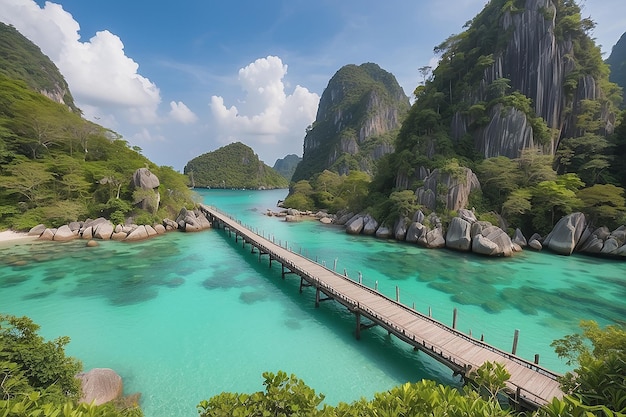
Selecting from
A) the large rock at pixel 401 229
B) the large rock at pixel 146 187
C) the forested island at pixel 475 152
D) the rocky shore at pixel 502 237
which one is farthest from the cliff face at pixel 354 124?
the large rock at pixel 146 187

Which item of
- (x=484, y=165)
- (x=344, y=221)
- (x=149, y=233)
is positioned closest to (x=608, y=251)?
(x=484, y=165)

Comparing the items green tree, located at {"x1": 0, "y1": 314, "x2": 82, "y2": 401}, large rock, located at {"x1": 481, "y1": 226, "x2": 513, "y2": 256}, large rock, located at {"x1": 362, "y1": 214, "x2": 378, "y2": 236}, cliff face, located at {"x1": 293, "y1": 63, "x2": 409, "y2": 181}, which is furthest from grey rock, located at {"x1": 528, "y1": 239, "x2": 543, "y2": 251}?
cliff face, located at {"x1": 293, "y1": 63, "x2": 409, "y2": 181}

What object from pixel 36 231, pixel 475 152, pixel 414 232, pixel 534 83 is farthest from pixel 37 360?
pixel 534 83

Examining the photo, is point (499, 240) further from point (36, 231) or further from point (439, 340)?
point (36, 231)

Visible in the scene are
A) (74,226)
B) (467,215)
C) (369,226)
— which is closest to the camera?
(467,215)

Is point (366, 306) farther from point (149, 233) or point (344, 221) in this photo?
point (344, 221)

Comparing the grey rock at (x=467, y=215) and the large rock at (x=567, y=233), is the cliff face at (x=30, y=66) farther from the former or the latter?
the large rock at (x=567, y=233)
